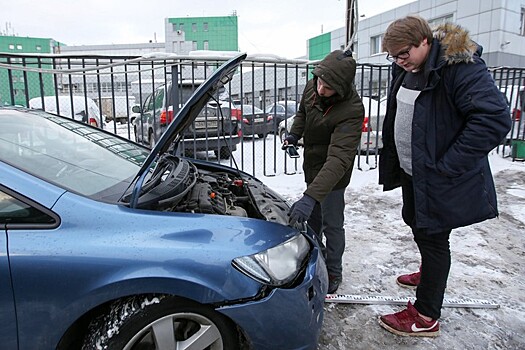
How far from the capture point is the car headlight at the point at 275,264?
5.27 feet

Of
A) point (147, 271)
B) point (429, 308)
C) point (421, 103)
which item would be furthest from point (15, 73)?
point (429, 308)

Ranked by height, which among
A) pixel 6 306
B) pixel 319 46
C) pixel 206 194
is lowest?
pixel 6 306

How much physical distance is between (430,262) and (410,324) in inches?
16.1

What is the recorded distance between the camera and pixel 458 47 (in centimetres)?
188

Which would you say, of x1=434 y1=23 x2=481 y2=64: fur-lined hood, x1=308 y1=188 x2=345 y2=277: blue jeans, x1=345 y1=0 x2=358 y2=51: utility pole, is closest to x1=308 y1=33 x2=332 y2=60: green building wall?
x1=345 y1=0 x2=358 y2=51: utility pole

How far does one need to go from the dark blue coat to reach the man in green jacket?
0.43 metres

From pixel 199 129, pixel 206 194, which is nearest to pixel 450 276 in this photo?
pixel 206 194

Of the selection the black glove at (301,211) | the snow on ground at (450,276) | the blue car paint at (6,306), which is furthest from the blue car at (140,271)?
the snow on ground at (450,276)

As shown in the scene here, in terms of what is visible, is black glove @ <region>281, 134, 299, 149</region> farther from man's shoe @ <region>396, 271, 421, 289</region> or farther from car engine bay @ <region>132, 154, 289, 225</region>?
man's shoe @ <region>396, 271, 421, 289</region>

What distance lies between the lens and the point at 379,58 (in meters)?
25.0

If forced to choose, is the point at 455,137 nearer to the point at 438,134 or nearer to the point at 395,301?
the point at 438,134

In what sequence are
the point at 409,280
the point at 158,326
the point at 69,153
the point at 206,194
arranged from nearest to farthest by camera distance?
the point at 158,326 → the point at 206,194 → the point at 69,153 → the point at 409,280

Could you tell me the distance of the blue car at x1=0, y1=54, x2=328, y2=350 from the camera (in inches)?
58.8

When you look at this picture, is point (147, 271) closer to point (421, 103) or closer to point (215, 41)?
point (421, 103)
